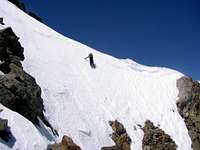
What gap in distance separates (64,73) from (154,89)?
37.3 ft

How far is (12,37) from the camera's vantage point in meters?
Result: 26.7

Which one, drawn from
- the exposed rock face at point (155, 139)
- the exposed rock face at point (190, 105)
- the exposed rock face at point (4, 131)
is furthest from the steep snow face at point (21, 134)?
the exposed rock face at point (190, 105)

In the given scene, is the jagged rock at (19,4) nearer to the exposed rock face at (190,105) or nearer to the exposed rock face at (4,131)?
the exposed rock face at (190,105)

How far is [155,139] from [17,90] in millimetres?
14947

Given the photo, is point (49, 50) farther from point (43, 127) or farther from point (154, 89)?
point (43, 127)

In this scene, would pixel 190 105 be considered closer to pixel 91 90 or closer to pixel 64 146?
pixel 91 90

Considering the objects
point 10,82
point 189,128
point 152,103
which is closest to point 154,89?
point 152,103

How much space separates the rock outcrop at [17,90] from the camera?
19344 mm

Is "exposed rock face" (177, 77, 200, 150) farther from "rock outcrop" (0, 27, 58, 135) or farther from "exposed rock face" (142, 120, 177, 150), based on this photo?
"rock outcrop" (0, 27, 58, 135)

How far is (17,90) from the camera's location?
20.4m

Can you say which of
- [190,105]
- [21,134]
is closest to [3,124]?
[21,134]

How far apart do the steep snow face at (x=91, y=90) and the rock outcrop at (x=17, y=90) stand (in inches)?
92.0

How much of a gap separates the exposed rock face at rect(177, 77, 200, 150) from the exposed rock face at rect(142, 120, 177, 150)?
309 cm

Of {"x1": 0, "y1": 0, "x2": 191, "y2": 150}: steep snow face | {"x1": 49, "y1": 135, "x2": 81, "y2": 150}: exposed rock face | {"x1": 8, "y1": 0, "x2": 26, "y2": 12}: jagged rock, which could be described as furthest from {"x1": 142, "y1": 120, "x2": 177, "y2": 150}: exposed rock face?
{"x1": 8, "y1": 0, "x2": 26, "y2": 12}: jagged rock
